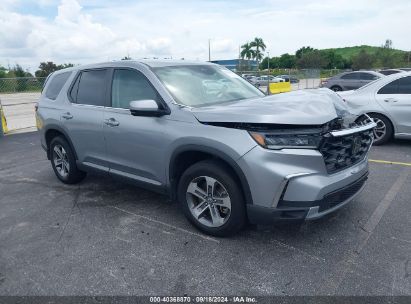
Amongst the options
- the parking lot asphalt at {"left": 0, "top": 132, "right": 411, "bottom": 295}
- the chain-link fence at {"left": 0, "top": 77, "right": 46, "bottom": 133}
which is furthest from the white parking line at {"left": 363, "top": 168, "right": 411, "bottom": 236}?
the chain-link fence at {"left": 0, "top": 77, "right": 46, "bottom": 133}

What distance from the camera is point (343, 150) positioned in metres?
3.30

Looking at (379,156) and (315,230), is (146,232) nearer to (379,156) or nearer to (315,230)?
(315,230)

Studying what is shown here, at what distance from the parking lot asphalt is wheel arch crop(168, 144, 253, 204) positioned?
55 cm

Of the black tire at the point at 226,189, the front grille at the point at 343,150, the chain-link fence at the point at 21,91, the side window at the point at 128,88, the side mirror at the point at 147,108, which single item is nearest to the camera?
the front grille at the point at 343,150

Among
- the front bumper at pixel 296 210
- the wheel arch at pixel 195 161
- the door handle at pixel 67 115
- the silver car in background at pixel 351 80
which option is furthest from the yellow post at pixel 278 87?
the front bumper at pixel 296 210

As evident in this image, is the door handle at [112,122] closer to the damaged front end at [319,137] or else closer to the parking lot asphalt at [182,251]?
the parking lot asphalt at [182,251]

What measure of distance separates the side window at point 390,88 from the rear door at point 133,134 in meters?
5.50

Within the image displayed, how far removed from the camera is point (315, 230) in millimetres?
3744

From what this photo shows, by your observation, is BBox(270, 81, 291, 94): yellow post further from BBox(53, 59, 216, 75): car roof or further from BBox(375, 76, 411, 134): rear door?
BBox(53, 59, 216, 75): car roof

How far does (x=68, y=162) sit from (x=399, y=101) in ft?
20.4

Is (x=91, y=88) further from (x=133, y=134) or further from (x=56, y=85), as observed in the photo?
(x=133, y=134)

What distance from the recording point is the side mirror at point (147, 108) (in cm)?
362

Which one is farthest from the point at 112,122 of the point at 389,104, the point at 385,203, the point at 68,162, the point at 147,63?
the point at 389,104

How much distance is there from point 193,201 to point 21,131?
9802mm
